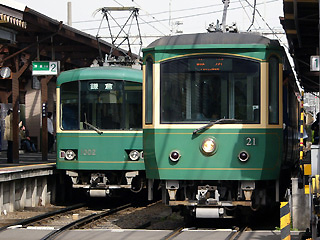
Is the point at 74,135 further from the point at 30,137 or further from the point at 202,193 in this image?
the point at 30,137

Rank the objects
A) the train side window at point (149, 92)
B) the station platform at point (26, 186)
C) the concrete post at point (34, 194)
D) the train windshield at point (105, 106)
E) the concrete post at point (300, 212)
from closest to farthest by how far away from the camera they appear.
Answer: the concrete post at point (300, 212)
the train side window at point (149, 92)
the station platform at point (26, 186)
the train windshield at point (105, 106)
the concrete post at point (34, 194)

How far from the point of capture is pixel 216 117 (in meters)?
11.4

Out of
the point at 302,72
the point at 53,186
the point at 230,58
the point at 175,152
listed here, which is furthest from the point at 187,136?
the point at 302,72

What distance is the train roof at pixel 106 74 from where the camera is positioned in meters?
15.6

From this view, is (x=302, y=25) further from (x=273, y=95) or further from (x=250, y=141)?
(x=250, y=141)

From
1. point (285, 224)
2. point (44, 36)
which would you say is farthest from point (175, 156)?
point (44, 36)

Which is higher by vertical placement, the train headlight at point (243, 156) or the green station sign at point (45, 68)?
the green station sign at point (45, 68)

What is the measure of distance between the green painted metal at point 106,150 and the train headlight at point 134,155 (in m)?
0.07

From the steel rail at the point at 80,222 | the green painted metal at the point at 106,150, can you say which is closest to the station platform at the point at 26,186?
the green painted metal at the point at 106,150

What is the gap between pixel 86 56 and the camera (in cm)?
2383

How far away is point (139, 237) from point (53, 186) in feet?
23.4

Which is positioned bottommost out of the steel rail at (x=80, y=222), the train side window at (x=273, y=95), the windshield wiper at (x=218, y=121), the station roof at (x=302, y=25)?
the steel rail at (x=80, y=222)

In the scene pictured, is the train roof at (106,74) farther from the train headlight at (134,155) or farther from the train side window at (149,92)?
the train side window at (149,92)

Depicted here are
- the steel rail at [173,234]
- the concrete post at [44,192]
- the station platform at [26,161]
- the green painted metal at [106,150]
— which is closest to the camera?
the steel rail at [173,234]
